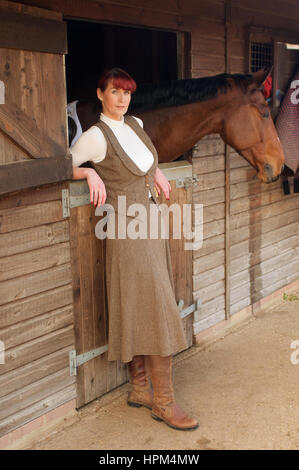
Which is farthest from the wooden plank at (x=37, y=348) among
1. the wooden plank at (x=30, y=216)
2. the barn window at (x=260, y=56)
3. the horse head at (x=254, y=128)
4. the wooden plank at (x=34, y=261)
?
the barn window at (x=260, y=56)

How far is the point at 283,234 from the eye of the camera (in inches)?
210

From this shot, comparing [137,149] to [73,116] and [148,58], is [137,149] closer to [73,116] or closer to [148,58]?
[73,116]

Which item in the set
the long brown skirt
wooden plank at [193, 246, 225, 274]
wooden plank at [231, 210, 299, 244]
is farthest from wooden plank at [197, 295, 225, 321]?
the long brown skirt

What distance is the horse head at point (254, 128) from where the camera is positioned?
11.8ft

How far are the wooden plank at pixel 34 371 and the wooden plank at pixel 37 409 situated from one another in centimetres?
14

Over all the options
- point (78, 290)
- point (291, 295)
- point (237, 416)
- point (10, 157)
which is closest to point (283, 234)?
point (291, 295)

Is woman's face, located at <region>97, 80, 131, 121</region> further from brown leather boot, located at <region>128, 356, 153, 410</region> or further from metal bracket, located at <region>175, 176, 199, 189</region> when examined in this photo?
brown leather boot, located at <region>128, 356, 153, 410</region>

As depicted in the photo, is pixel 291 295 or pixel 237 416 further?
pixel 291 295

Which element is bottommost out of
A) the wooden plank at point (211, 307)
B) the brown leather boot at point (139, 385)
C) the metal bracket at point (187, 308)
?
the brown leather boot at point (139, 385)

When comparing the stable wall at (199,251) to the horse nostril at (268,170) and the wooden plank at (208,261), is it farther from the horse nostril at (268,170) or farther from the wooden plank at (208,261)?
the horse nostril at (268,170)

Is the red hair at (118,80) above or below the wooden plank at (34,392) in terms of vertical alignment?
above

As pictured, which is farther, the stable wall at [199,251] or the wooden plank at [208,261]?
the wooden plank at [208,261]

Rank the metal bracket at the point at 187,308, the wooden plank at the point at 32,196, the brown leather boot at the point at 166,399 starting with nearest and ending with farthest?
1. the wooden plank at the point at 32,196
2. the brown leather boot at the point at 166,399
3. the metal bracket at the point at 187,308
